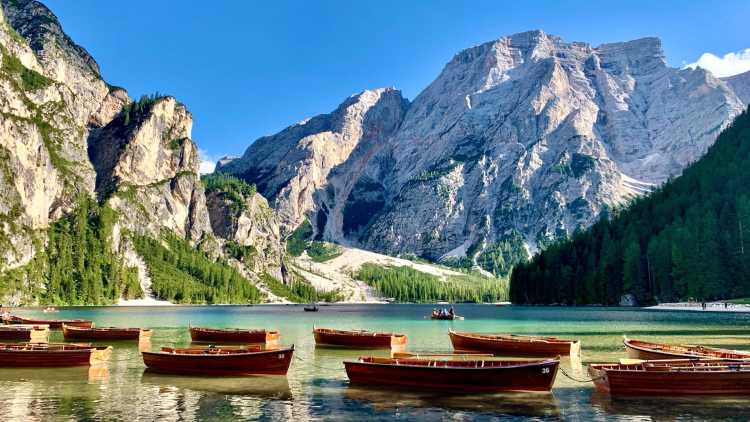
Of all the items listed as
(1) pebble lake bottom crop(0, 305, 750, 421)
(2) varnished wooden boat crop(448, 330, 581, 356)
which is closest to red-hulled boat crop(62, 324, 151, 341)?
(1) pebble lake bottom crop(0, 305, 750, 421)

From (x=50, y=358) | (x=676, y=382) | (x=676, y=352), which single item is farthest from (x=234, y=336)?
(x=676, y=382)

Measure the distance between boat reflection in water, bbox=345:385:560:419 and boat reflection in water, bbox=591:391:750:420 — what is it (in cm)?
328

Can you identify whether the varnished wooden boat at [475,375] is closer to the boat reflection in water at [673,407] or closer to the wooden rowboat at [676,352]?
the boat reflection in water at [673,407]

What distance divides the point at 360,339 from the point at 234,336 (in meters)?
19.6

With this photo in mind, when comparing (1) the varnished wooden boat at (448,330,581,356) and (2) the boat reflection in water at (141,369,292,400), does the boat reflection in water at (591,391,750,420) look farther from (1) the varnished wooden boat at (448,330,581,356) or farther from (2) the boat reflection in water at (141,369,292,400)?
(1) the varnished wooden boat at (448,330,581,356)

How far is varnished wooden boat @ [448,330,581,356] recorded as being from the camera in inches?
2512

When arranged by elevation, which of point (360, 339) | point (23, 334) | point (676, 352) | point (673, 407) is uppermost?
point (23, 334)

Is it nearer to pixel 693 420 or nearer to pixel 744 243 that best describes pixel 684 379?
pixel 693 420

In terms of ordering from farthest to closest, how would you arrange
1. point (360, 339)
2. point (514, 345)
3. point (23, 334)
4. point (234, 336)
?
point (234, 336) → point (23, 334) → point (360, 339) → point (514, 345)

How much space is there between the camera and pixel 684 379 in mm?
38844

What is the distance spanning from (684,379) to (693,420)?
284 inches

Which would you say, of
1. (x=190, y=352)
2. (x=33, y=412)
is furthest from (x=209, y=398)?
A: (x=190, y=352)

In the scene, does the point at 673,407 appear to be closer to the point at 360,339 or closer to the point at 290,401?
the point at 290,401

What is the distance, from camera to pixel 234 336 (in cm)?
8444
